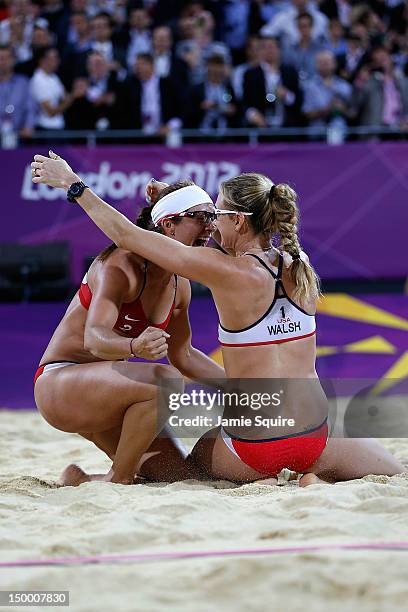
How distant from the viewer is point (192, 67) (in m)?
10.0

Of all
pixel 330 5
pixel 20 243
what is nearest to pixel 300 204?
pixel 20 243

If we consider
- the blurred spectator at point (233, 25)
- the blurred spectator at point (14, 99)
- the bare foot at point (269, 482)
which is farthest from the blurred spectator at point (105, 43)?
the bare foot at point (269, 482)

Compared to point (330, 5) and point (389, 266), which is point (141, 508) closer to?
point (389, 266)

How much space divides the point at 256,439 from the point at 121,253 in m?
1.07

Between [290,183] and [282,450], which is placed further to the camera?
[290,183]

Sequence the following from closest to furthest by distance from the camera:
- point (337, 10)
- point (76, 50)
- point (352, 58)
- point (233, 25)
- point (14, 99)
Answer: point (14, 99) → point (76, 50) → point (352, 58) → point (233, 25) → point (337, 10)

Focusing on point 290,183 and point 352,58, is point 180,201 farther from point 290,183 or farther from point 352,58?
point 352,58

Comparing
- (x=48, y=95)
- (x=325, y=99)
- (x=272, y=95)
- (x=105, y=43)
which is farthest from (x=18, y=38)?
(x=325, y=99)

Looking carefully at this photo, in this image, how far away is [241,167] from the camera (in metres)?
8.88

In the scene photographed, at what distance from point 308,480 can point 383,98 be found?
6.60m

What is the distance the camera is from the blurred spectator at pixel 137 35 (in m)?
10.3

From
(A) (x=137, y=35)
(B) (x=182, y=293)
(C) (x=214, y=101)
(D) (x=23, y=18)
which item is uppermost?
(D) (x=23, y=18)

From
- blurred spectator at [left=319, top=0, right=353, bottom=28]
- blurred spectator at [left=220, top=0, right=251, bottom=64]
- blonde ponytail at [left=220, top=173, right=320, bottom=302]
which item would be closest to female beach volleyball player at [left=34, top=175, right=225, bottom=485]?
blonde ponytail at [left=220, top=173, right=320, bottom=302]

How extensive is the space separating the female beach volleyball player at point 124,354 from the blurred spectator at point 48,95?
4.98m
